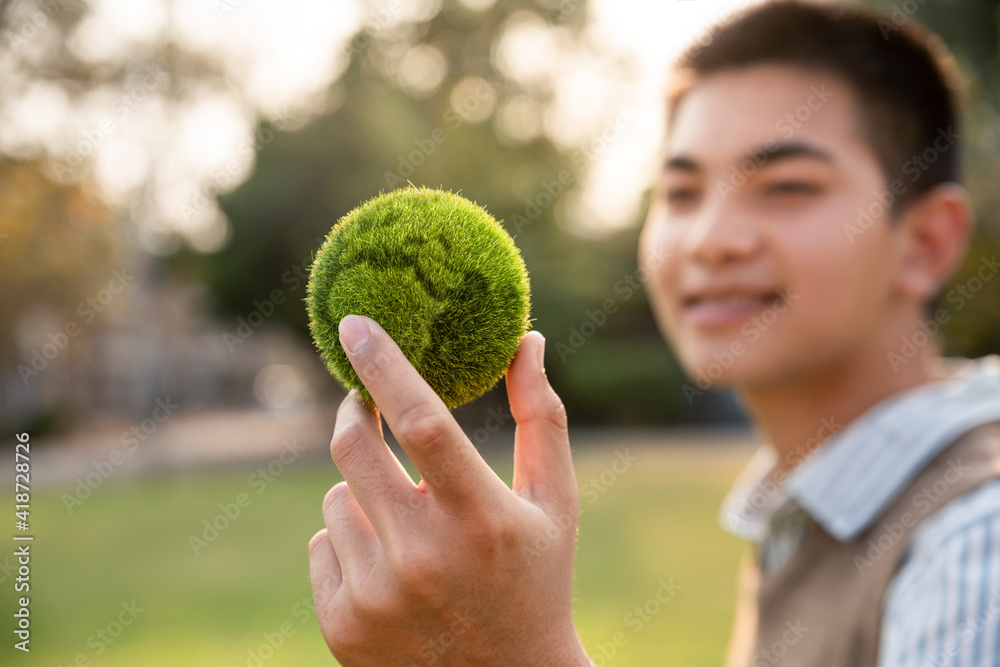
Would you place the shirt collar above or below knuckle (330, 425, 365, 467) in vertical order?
below

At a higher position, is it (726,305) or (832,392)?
(726,305)

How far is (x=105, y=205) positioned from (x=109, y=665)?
17358mm

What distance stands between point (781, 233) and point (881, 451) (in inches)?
36.9

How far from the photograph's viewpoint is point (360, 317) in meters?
1.71

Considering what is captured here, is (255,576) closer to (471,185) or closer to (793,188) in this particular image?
(793,188)

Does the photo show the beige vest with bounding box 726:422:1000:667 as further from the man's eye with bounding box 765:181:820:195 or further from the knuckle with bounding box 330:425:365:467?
the knuckle with bounding box 330:425:365:467

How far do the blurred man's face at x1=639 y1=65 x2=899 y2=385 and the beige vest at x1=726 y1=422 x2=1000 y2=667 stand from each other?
2.18 ft

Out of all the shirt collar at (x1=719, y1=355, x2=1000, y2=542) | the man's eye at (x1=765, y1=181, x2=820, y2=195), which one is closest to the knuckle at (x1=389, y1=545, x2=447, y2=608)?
the shirt collar at (x1=719, y1=355, x2=1000, y2=542)

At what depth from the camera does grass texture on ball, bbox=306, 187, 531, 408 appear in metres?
1.87

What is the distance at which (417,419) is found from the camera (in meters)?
1.57

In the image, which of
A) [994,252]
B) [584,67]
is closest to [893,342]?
[994,252]

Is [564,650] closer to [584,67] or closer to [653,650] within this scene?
[653,650]

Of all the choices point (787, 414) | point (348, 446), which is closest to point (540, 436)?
point (348, 446)

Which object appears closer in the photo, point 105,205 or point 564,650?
point 564,650
